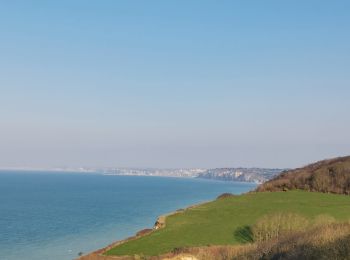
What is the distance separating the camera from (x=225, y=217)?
4628 centimetres

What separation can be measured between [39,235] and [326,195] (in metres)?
40.3

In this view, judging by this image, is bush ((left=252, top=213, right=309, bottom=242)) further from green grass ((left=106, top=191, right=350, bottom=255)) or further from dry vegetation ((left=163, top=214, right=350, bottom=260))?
dry vegetation ((left=163, top=214, right=350, bottom=260))

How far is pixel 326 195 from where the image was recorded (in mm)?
61500

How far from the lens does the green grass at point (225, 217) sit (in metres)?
35.2

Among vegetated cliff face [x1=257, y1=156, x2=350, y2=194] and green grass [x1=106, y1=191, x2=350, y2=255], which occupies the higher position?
vegetated cliff face [x1=257, y1=156, x2=350, y2=194]

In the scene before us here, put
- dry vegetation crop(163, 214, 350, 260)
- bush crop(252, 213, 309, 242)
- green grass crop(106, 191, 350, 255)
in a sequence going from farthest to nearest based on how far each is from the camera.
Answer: green grass crop(106, 191, 350, 255) < bush crop(252, 213, 309, 242) < dry vegetation crop(163, 214, 350, 260)

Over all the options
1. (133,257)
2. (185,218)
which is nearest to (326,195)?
(185,218)

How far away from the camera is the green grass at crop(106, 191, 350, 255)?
35188 mm

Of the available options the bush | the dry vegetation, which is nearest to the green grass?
the bush

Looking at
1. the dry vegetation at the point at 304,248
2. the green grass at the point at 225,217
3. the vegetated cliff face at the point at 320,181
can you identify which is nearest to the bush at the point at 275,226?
the green grass at the point at 225,217

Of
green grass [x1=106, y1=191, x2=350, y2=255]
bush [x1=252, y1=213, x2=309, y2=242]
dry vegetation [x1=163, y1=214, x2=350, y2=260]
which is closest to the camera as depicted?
dry vegetation [x1=163, y1=214, x2=350, y2=260]

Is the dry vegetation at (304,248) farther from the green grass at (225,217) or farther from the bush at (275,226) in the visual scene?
the bush at (275,226)

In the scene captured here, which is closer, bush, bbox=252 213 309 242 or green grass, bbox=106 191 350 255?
bush, bbox=252 213 309 242

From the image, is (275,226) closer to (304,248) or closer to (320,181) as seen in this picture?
(304,248)
